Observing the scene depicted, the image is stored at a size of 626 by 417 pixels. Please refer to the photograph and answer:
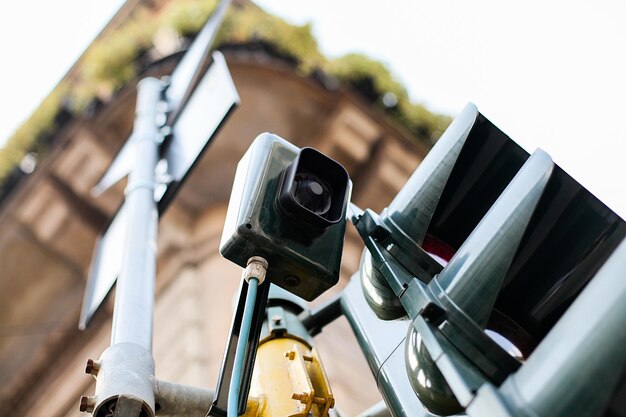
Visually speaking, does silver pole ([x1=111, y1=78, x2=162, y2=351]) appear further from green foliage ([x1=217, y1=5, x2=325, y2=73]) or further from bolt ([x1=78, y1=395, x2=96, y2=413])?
green foliage ([x1=217, y1=5, x2=325, y2=73])

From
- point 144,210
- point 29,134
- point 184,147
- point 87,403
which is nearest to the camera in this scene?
point 87,403

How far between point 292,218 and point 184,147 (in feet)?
4.86

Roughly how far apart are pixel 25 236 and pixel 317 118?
272 centimetres

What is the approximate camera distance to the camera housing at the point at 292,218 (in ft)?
5.85

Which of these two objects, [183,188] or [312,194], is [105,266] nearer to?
[312,194]

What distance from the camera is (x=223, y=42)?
23.2 ft

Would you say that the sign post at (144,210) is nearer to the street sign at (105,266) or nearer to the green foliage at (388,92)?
the street sign at (105,266)

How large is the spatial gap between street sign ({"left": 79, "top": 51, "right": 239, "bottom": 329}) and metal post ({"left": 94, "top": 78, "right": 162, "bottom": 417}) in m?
0.07

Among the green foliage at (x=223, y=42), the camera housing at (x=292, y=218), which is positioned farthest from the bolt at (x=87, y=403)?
the green foliage at (x=223, y=42)

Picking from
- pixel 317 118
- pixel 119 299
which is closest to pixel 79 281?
pixel 317 118

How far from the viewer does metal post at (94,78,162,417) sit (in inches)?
68.9

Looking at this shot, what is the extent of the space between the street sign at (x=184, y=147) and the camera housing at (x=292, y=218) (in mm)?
888

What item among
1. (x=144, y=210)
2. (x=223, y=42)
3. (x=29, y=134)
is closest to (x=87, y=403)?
(x=144, y=210)

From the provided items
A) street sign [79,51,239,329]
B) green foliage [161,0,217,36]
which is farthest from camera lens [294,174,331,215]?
green foliage [161,0,217,36]
